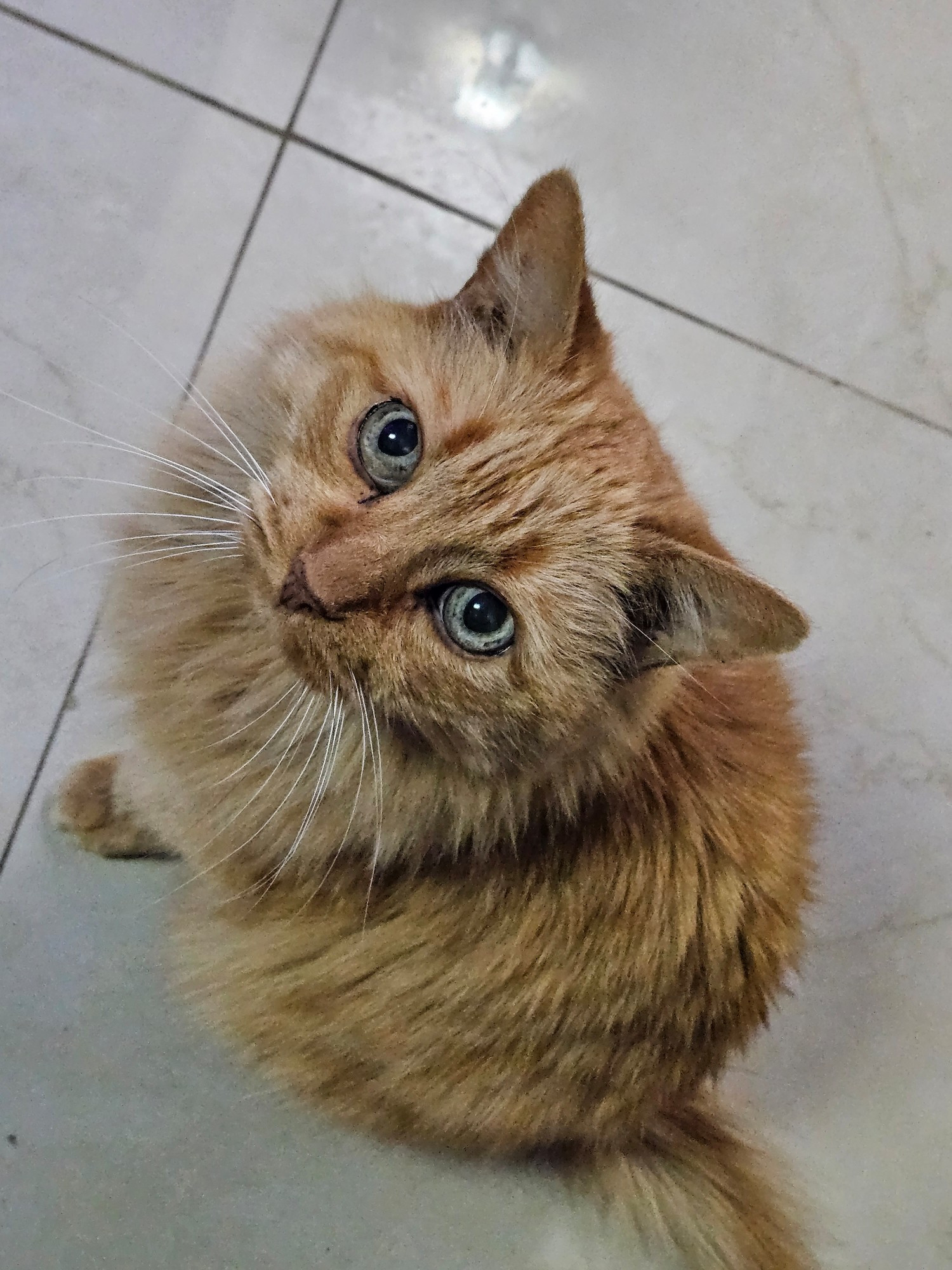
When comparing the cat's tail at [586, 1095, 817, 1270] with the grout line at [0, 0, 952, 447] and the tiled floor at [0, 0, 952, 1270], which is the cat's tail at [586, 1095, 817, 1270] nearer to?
the tiled floor at [0, 0, 952, 1270]

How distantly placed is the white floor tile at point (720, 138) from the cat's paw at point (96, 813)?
963 mm

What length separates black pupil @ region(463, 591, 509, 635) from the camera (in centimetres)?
73

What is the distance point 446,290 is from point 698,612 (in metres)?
0.88

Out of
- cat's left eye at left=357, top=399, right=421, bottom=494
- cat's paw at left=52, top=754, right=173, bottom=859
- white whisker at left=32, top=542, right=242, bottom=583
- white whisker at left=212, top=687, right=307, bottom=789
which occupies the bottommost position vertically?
cat's paw at left=52, top=754, right=173, bottom=859

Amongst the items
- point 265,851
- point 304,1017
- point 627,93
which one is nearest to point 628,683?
point 265,851

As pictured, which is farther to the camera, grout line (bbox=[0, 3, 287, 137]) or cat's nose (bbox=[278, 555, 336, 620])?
grout line (bbox=[0, 3, 287, 137])

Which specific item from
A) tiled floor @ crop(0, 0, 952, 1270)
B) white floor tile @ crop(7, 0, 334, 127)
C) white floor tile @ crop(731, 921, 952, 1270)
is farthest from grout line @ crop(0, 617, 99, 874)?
white floor tile @ crop(731, 921, 952, 1270)

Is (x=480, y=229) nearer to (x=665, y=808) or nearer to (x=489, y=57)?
(x=489, y=57)

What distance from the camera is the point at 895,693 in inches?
55.2

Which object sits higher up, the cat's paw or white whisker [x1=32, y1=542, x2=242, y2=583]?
white whisker [x1=32, y1=542, x2=242, y2=583]

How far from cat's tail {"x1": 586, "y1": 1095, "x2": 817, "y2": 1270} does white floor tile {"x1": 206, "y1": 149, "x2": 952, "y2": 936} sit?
403 mm

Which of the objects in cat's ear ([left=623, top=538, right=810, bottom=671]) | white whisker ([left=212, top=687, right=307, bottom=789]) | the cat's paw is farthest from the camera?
the cat's paw

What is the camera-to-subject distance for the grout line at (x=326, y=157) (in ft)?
4.09

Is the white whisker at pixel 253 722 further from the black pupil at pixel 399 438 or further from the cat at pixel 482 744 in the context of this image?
the black pupil at pixel 399 438
